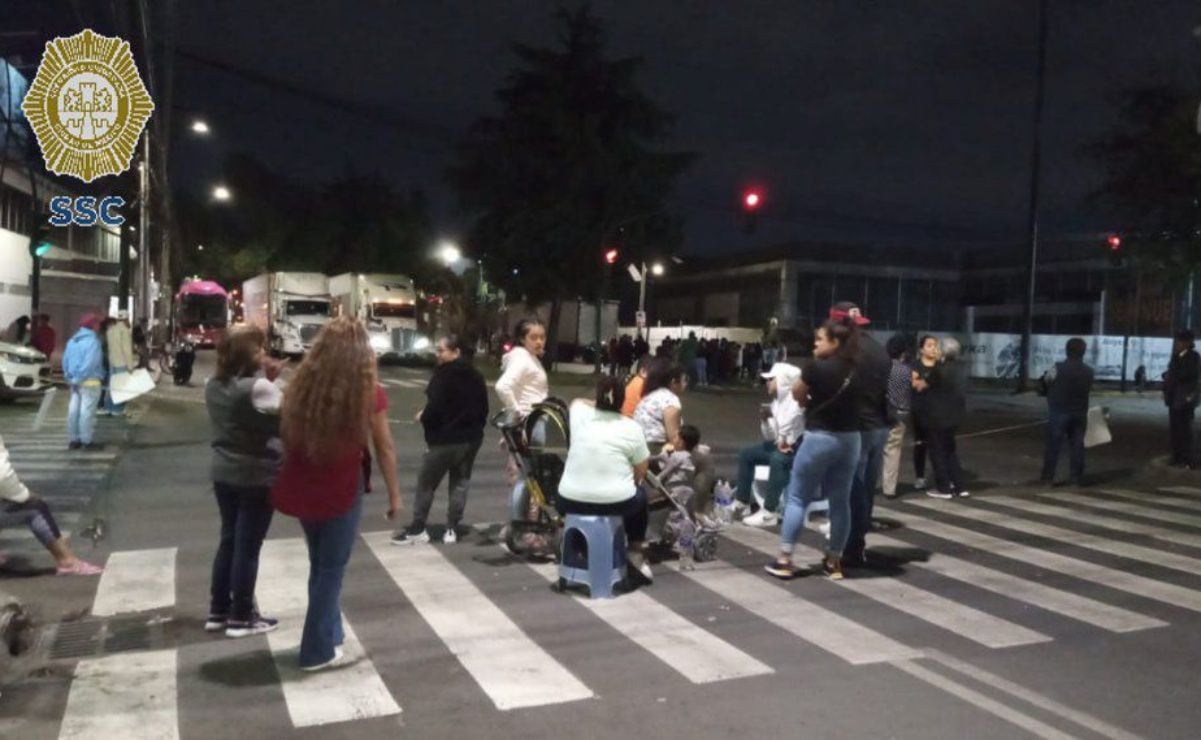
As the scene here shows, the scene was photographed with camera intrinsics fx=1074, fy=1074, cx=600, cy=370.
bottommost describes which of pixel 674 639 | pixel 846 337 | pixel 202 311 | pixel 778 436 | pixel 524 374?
pixel 674 639

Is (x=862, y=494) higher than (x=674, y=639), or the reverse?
(x=862, y=494)

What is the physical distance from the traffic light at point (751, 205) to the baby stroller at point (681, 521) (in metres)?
14.4

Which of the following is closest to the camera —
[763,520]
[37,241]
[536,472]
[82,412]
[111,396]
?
[536,472]

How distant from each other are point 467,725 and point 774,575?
3.55 metres

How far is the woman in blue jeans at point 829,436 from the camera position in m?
7.58

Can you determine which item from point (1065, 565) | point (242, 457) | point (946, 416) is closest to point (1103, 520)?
point (946, 416)

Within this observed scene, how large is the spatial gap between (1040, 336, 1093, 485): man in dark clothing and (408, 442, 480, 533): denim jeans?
7.44m

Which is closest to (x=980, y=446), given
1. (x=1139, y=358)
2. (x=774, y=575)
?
(x=774, y=575)

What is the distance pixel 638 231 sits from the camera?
40.2m

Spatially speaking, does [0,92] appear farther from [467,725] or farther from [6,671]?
[467,725]

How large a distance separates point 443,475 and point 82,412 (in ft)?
24.2

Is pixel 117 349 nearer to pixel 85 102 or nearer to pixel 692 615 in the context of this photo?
pixel 85 102

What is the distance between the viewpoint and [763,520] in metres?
10.2

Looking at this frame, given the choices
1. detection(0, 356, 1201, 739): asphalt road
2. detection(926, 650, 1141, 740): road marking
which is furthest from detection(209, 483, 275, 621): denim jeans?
detection(926, 650, 1141, 740): road marking
